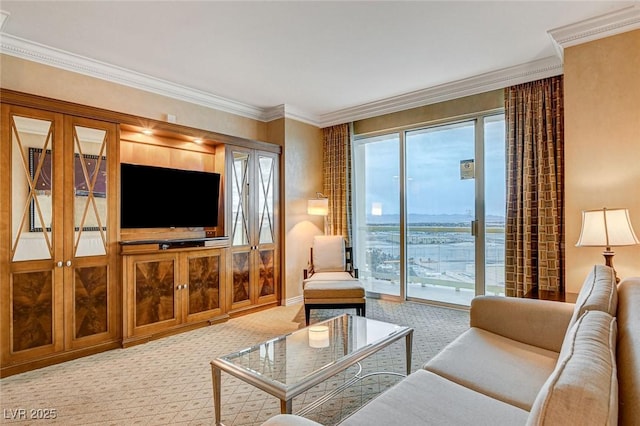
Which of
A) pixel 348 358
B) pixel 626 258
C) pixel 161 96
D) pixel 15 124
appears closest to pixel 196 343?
pixel 348 358

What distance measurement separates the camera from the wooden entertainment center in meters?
2.72

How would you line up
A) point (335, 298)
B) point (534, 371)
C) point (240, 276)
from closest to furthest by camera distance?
point (534, 371), point (335, 298), point (240, 276)

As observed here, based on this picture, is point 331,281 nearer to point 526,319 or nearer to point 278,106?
point 526,319

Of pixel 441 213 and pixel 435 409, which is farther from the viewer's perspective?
pixel 441 213

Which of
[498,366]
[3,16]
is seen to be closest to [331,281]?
[498,366]

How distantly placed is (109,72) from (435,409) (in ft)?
13.3

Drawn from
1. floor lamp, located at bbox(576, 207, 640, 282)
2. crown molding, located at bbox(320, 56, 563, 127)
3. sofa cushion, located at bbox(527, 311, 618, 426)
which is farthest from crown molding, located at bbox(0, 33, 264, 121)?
sofa cushion, located at bbox(527, 311, 618, 426)

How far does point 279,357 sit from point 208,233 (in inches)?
102

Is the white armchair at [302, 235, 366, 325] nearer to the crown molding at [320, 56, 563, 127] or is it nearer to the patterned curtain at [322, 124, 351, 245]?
the patterned curtain at [322, 124, 351, 245]

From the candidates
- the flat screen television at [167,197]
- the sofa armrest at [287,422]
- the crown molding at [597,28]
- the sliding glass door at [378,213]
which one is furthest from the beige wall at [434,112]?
the sofa armrest at [287,422]

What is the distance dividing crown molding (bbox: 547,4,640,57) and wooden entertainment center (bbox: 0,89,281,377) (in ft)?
11.3

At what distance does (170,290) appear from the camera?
3.57m

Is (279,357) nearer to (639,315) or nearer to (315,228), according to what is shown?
(639,315)

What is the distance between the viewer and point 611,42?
2.72m
